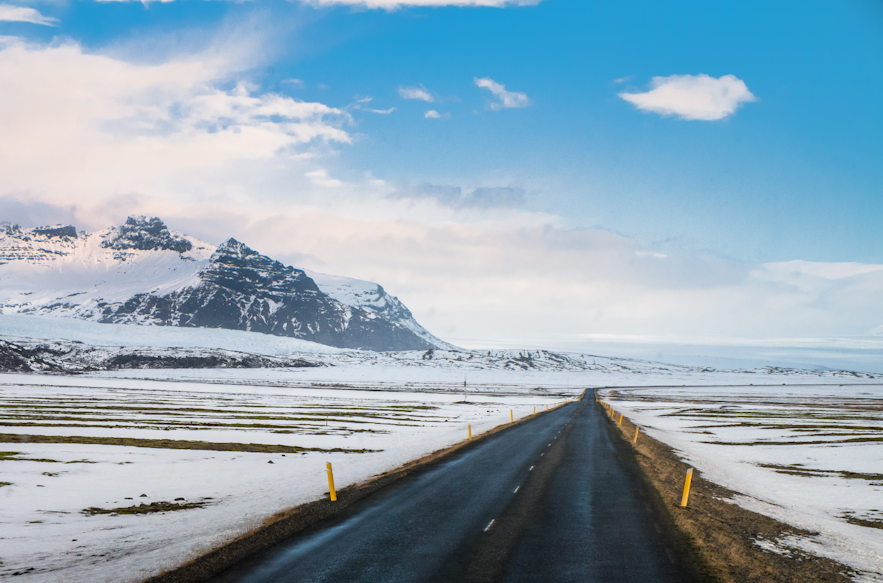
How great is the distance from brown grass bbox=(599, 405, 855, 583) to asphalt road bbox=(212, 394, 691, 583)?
3.05 ft

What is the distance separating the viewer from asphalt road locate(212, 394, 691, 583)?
12250 millimetres

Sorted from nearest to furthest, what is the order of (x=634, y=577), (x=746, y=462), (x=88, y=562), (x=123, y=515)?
(x=634, y=577)
(x=88, y=562)
(x=123, y=515)
(x=746, y=462)

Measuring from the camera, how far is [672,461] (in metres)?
30.0

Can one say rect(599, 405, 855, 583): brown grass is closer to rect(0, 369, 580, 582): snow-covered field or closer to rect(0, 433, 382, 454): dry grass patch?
rect(0, 369, 580, 582): snow-covered field

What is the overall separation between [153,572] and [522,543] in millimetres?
8591

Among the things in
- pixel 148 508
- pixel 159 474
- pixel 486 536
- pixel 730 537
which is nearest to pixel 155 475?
pixel 159 474

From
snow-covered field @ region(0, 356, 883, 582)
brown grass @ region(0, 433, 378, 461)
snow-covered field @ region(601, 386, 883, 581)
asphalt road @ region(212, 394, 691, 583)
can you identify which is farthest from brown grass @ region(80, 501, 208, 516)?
snow-covered field @ region(601, 386, 883, 581)

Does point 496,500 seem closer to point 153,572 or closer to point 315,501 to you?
point 315,501

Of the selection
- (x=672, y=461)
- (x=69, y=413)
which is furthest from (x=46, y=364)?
(x=672, y=461)

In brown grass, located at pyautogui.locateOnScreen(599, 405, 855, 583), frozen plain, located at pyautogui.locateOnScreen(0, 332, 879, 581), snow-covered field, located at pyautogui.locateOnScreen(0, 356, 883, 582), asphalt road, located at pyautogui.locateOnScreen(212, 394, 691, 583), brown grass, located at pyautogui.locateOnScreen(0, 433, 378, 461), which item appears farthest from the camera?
brown grass, located at pyautogui.locateOnScreen(0, 433, 378, 461)

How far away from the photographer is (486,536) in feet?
49.3

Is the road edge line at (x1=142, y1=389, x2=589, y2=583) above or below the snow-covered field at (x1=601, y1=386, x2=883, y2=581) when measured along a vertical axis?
above

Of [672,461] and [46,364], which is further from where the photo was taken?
[46,364]

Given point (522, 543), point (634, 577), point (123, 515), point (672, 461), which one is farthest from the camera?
point (672, 461)
